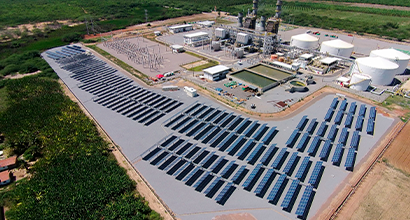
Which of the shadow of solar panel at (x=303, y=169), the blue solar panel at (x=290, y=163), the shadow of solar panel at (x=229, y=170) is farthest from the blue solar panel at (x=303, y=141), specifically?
the shadow of solar panel at (x=229, y=170)

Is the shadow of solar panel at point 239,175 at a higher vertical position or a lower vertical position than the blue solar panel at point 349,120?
lower

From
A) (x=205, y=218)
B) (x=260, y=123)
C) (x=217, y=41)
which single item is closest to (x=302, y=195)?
(x=205, y=218)

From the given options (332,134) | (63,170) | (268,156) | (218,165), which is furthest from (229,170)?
(63,170)

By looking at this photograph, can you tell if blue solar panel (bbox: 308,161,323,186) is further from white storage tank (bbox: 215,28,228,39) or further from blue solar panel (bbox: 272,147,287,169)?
white storage tank (bbox: 215,28,228,39)

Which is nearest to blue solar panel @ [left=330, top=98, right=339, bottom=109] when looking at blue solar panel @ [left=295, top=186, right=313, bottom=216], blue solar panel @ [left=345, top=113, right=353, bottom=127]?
blue solar panel @ [left=345, top=113, right=353, bottom=127]

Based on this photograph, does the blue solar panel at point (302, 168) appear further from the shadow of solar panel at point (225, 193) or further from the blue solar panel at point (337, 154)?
the shadow of solar panel at point (225, 193)

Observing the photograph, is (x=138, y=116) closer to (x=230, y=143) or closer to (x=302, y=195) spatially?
(x=230, y=143)

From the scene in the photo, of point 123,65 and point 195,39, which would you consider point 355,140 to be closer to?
point 123,65
